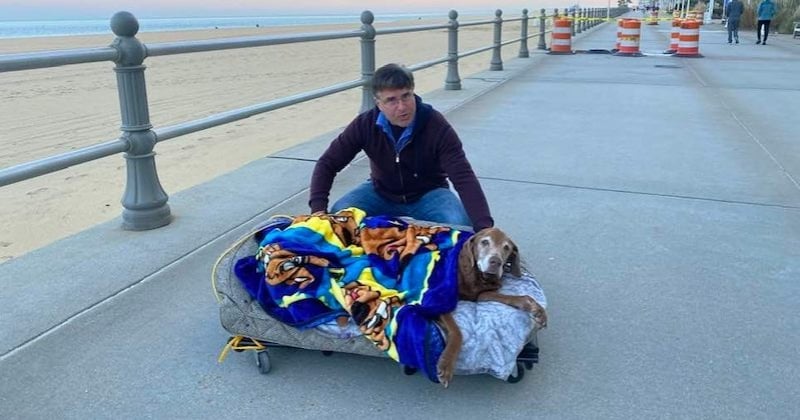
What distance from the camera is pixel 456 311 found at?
8.91 ft

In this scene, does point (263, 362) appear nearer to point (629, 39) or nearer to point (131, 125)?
point (131, 125)

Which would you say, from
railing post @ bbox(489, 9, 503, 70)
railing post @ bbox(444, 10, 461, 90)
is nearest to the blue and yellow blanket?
railing post @ bbox(444, 10, 461, 90)

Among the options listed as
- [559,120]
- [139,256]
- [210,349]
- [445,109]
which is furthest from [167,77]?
[210,349]

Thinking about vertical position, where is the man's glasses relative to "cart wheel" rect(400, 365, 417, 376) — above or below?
above

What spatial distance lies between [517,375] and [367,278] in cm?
72

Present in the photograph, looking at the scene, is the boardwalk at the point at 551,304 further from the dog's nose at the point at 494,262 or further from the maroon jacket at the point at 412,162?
the maroon jacket at the point at 412,162

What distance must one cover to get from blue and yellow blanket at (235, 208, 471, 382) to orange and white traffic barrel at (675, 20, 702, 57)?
1663 centimetres

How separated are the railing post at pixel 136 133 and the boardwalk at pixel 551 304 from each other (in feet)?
0.50

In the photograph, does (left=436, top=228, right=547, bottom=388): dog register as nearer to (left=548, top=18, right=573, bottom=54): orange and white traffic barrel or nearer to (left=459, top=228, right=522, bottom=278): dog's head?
(left=459, top=228, right=522, bottom=278): dog's head

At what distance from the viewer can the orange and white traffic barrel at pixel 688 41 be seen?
17656 mm

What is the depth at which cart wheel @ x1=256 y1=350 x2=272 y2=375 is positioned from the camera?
2.75 m

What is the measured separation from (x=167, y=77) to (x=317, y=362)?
1469cm

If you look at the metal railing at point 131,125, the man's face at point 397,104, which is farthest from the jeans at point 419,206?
the metal railing at point 131,125

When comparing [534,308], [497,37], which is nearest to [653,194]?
[534,308]
